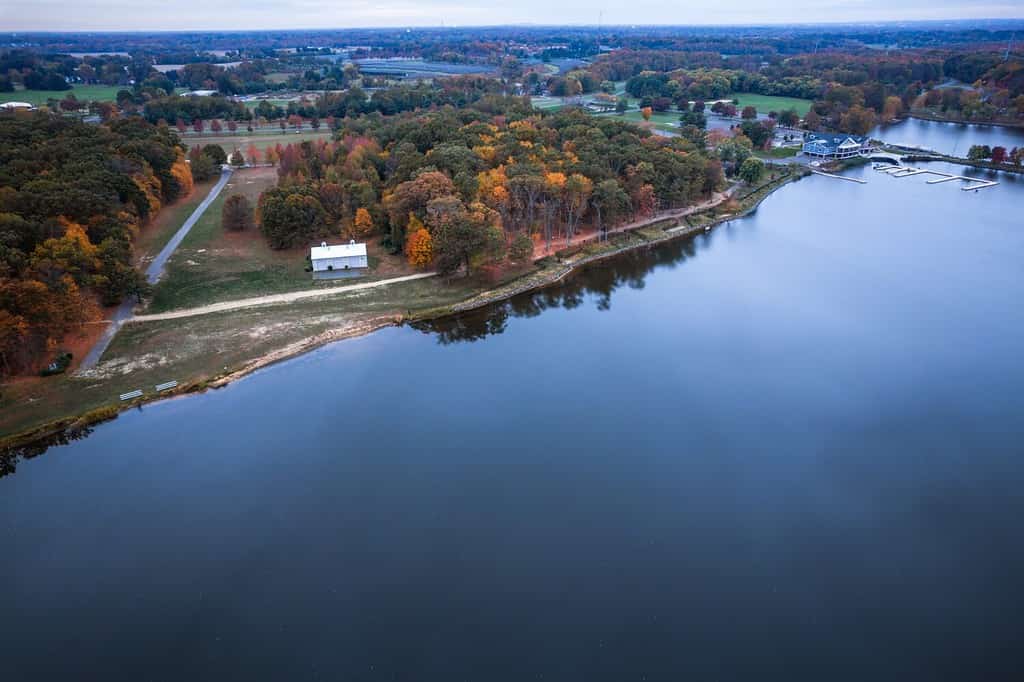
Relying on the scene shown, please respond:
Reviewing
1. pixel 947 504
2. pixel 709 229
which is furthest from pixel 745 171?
pixel 947 504

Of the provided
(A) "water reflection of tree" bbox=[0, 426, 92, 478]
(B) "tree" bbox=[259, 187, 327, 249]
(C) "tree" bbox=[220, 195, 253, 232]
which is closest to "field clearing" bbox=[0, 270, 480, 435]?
(A) "water reflection of tree" bbox=[0, 426, 92, 478]

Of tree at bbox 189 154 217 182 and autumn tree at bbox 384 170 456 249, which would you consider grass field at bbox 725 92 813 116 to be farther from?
tree at bbox 189 154 217 182

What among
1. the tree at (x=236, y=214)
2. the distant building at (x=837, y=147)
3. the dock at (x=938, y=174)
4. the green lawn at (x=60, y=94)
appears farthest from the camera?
the green lawn at (x=60, y=94)

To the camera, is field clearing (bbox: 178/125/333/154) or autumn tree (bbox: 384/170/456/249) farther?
field clearing (bbox: 178/125/333/154)

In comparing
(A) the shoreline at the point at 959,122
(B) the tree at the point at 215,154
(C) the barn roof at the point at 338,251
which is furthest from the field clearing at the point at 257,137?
(A) the shoreline at the point at 959,122

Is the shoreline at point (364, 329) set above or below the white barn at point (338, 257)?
below

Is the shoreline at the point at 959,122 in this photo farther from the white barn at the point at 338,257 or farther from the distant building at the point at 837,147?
the white barn at the point at 338,257
